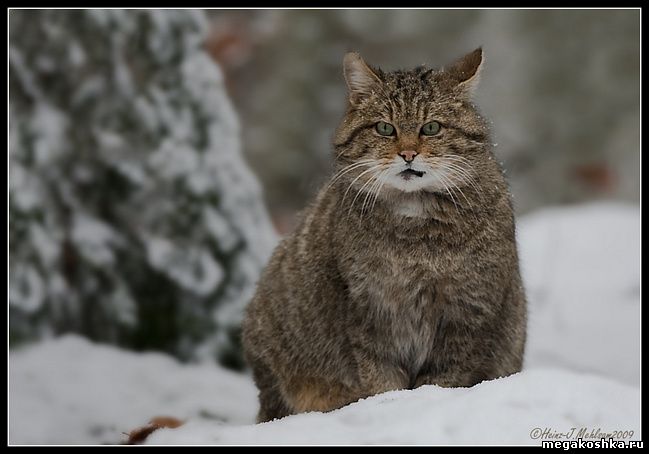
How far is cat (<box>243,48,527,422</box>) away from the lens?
3182 millimetres

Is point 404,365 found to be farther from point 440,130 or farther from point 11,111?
point 11,111

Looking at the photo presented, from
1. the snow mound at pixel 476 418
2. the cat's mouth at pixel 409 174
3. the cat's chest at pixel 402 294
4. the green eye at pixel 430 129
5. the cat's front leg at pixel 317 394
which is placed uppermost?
the green eye at pixel 430 129

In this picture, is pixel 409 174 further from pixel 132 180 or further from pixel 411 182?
pixel 132 180

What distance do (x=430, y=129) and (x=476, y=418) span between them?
45.8 inches

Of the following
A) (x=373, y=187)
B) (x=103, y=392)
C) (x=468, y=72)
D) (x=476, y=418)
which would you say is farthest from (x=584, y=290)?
(x=476, y=418)

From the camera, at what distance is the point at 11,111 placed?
434 cm

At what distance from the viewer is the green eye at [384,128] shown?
3.20 meters

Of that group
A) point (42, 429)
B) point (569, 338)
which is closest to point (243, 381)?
point (42, 429)

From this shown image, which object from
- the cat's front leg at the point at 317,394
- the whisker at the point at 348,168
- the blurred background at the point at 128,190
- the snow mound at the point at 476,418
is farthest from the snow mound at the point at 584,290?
the snow mound at the point at 476,418

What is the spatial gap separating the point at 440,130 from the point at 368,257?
1.73ft

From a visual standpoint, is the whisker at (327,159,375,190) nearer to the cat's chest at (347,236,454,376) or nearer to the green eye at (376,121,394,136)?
the green eye at (376,121,394,136)

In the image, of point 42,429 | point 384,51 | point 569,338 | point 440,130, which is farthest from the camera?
point 384,51

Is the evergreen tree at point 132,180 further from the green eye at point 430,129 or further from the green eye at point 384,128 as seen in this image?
the green eye at point 430,129

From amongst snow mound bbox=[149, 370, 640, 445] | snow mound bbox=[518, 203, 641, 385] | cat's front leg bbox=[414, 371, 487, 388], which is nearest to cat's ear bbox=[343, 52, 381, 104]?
cat's front leg bbox=[414, 371, 487, 388]
